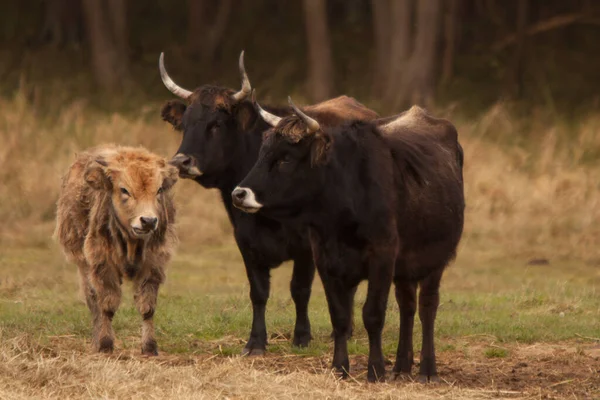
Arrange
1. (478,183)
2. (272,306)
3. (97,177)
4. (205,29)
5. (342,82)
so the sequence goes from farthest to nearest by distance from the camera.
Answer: (205,29) < (342,82) < (478,183) < (272,306) < (97,177)

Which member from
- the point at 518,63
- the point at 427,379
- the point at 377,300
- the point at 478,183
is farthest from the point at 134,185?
the point at 518,63

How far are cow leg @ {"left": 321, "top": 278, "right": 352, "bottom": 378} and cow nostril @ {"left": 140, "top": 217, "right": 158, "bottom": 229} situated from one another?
1.20 meters

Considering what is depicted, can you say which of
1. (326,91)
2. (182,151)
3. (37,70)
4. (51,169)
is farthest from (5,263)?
(37,70)

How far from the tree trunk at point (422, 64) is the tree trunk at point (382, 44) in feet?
2.73

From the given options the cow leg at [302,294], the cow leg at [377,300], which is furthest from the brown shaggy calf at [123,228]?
the cow leg at [377,300]

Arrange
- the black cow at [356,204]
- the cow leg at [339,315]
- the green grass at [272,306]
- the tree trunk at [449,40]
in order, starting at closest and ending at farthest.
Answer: the black cow at [356,204] < the cow leg at [339,315] < the green grass at [272,306] < the tree trunk at [449,40]

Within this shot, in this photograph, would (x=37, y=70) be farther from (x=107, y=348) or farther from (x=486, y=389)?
(x=486, y=389)

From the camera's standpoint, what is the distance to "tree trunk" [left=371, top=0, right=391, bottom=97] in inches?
898

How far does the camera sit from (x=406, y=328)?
8727mm

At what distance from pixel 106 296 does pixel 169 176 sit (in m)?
0.97

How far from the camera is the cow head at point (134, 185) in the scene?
8625 millimetres

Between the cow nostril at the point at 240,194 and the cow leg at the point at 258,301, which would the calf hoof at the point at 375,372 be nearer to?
the cow nostril at the point at 240,194

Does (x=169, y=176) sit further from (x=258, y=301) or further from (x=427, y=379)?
(x=427, y=379)

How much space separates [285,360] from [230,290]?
407 cm
